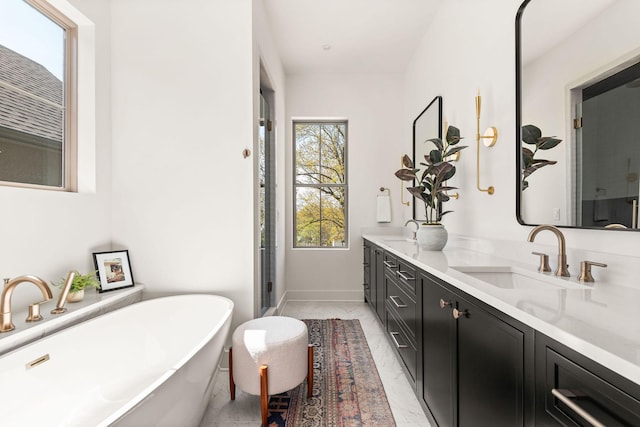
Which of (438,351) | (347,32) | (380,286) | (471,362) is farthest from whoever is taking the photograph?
(347,32)

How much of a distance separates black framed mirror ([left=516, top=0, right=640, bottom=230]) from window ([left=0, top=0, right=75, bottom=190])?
105 inches

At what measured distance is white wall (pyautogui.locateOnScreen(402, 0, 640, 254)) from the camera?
5.73 feet

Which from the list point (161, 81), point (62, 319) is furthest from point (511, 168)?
point (62, 319)

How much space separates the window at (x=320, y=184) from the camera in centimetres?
407

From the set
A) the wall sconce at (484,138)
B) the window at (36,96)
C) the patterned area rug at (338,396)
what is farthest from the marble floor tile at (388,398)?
the window at (36,96)

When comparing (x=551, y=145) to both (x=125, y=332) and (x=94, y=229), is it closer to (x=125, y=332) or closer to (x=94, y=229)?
(x=125, y=332)

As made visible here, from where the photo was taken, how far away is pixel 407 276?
6.41 feet

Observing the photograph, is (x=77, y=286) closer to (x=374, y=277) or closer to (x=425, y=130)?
(x=374, y=277)

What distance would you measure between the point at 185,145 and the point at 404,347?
6.69ft

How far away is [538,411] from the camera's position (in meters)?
0.80

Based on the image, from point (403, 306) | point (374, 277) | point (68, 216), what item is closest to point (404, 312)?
point (403, 306)

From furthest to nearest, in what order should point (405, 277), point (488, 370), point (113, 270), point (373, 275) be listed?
point (373, 275) → point (113, 270) → point (405, 277) → point (488, 370)

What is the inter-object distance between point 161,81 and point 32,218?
119 centimetres

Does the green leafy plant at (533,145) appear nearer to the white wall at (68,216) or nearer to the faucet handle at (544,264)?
the faucet handle at (544,264)
